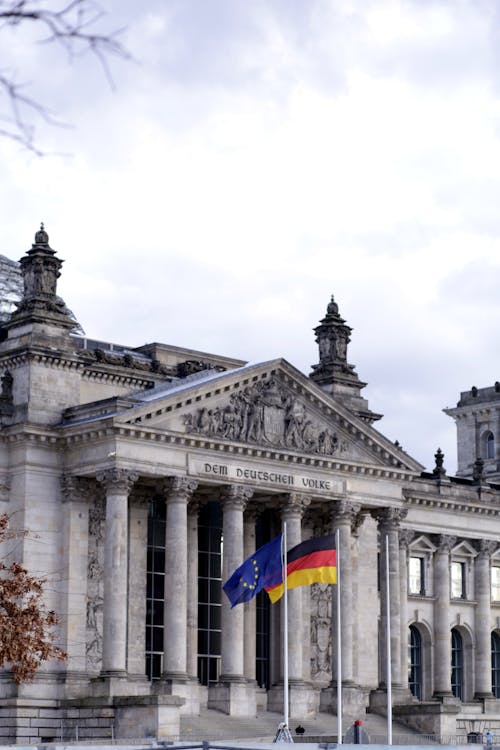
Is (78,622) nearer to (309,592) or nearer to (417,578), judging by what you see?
(309,592)

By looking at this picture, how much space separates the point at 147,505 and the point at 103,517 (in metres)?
2.52

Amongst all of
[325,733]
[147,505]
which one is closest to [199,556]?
[147,505]

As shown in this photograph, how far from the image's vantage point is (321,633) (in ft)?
229

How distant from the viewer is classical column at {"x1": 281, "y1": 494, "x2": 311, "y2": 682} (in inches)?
2525

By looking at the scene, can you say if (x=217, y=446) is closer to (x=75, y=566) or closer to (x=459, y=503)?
(x=75, y=566)

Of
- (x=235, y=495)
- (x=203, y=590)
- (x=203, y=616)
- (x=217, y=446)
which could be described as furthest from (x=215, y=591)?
(x=217, y=446)

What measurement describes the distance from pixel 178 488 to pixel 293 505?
261 inches

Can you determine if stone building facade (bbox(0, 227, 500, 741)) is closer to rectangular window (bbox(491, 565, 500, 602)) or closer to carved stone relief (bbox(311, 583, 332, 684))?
carved stone relief (bbox(311, 583, 332, 684))

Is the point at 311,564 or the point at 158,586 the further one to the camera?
the point at 158,586

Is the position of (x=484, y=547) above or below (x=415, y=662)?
above

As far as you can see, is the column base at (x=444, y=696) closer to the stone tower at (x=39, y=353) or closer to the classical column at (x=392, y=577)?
the classical column at (x=392, y=577)

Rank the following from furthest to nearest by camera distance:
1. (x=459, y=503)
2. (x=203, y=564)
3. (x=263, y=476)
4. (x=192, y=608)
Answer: (x=459, y=503)
(x=203, y=564)
(x=263, y=476)
(x=192, y=608)

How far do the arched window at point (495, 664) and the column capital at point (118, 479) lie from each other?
108ft

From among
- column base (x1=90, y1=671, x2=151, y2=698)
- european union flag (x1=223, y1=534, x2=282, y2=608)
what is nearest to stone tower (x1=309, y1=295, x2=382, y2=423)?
column base (x1=90, y1=671, x2=151, y2=698)
